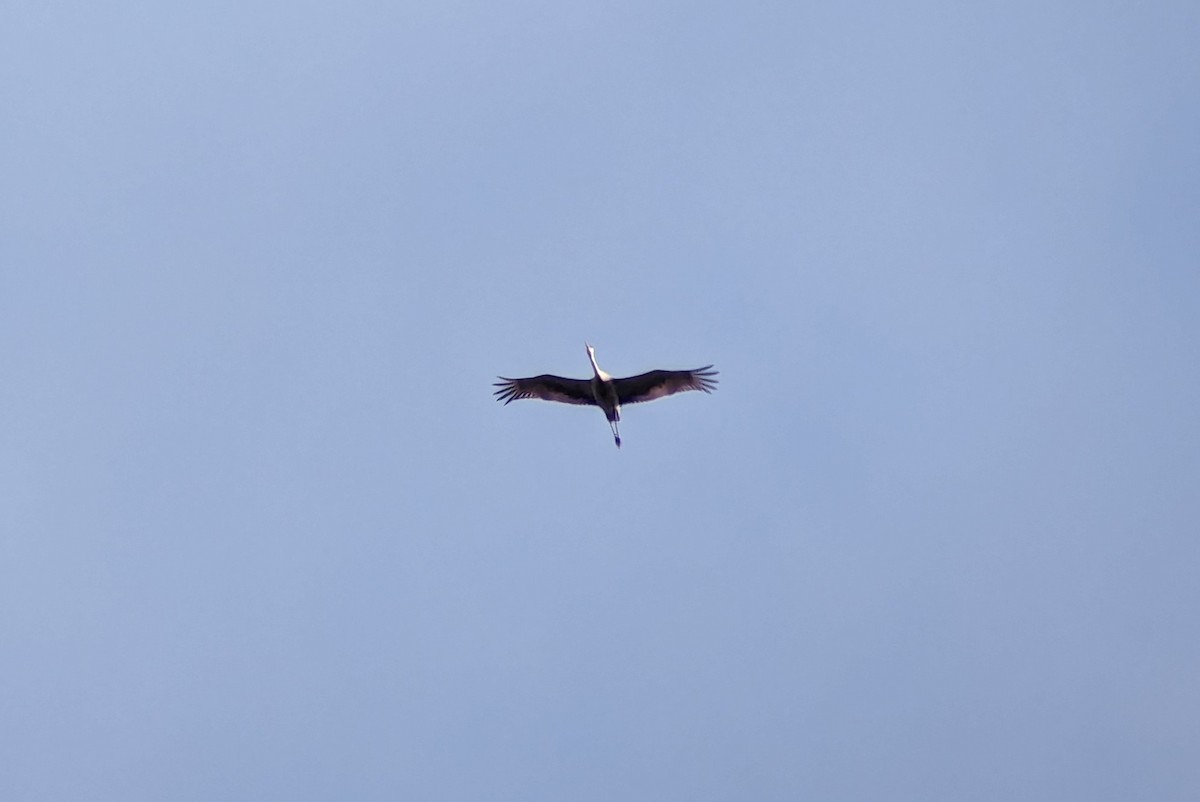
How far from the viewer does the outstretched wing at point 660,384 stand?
60.7 metres

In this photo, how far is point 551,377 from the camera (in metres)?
61.7

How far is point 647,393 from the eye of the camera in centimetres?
6138

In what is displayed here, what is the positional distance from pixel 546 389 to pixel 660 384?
3.20 m

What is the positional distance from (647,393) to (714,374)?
75.7 inches

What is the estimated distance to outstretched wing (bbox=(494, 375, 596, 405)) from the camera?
6185 cm

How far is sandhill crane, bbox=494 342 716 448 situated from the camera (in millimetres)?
60875

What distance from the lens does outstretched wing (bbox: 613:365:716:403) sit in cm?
6072

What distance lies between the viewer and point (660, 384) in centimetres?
6119

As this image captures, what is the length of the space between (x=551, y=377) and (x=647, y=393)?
2618 mm

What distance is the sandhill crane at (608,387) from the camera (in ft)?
200

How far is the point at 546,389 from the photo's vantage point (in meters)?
62.2

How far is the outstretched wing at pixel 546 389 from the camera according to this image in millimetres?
61853

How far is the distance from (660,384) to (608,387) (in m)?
1.38

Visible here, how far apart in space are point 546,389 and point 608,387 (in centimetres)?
190
